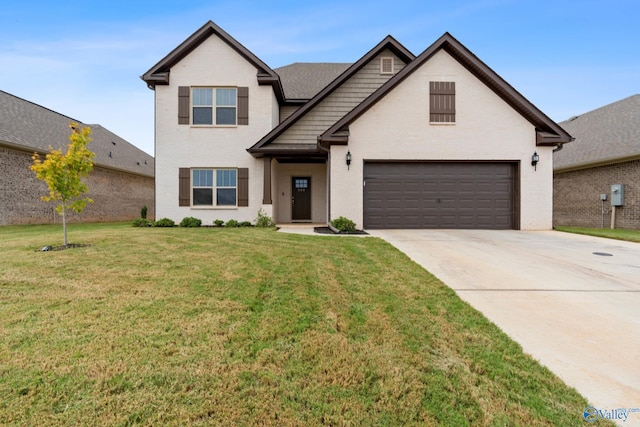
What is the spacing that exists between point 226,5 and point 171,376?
47.0ft

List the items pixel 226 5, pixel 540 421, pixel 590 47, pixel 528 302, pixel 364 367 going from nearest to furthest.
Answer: pixel 540 421 < pixel 364 367 < pixel 528 302 < pixel 226 5 < pixel 590 47

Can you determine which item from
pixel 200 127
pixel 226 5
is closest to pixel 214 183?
pixel 200 127

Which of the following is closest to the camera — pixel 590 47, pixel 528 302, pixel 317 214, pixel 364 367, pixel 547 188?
pixel 364 367

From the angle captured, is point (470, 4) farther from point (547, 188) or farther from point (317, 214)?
point (317, 214)

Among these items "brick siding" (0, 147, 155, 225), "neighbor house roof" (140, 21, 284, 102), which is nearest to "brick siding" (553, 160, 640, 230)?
"neighbor house roof" (140, 21, 284, 102)

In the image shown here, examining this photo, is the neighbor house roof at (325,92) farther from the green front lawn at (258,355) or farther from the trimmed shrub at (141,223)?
the green front lawn at (258,355)

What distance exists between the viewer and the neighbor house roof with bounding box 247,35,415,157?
1194 centimetres

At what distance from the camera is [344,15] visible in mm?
14688

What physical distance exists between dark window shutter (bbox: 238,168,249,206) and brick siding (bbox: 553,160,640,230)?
1591cm

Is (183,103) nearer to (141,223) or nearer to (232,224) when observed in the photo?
(141,223)

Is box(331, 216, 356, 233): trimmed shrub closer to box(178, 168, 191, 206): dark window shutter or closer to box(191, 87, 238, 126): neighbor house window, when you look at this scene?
box(191, 87, 238, 126): neighbor house window

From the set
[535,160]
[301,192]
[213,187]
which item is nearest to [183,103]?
[213,187]

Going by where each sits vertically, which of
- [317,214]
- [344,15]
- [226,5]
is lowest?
[317,214]

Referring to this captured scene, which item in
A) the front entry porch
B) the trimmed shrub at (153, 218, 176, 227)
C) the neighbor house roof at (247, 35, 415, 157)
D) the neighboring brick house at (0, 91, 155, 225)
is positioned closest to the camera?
the neighbor house roof at (247, 35, 415, 157)
